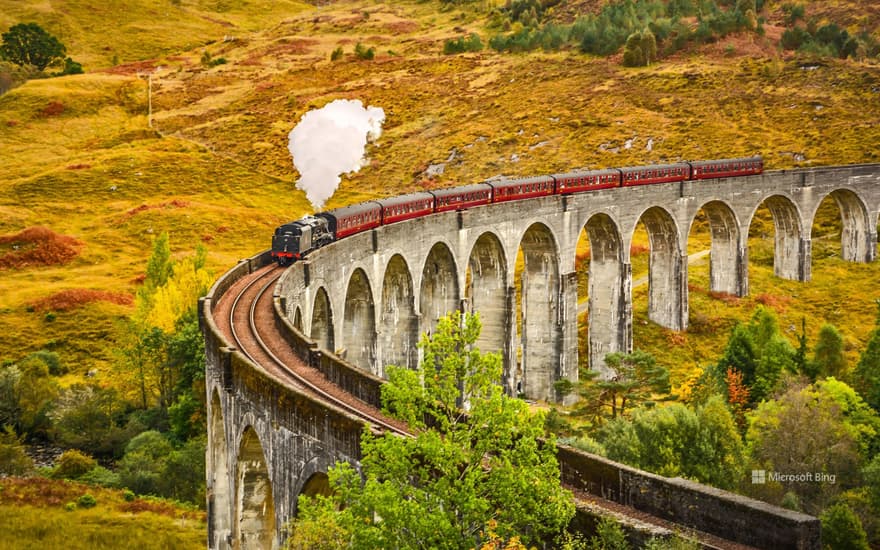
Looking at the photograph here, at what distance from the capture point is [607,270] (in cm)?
6400

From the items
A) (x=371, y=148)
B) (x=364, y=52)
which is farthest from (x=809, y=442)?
(x=364, y=52)

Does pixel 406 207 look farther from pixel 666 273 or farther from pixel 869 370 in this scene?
pixel 869 370

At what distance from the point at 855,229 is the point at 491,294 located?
123 feet

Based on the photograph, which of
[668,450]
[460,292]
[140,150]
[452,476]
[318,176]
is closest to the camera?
[452,476]

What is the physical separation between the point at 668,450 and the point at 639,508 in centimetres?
1162

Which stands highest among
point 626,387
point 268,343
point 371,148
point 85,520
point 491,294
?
point 371,148

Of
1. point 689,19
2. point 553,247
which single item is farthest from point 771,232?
point 689,19

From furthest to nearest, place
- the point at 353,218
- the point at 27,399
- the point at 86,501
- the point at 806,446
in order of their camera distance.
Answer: the point at 27,399, the point at 353,218, the point at 86,501, the point at 806,446

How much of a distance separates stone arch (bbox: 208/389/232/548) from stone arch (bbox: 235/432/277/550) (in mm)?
1809

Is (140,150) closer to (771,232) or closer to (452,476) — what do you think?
(771,232)

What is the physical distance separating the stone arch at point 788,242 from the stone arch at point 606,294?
17114 millimetres

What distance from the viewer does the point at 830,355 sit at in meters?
48.9

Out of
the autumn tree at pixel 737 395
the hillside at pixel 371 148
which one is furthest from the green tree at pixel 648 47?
the autumn tree at pixel 737 395

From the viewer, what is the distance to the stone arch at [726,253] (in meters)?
71.1
